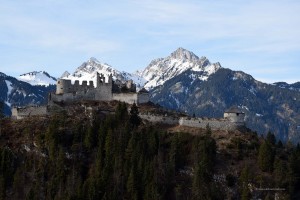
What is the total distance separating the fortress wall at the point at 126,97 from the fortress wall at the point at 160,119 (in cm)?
1207

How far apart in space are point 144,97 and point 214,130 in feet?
95.8

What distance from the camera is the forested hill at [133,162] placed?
6183 inches

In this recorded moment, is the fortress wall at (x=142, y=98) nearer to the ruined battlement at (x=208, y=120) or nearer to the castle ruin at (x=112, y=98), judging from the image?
the castle ruin at (x=112, y=98)

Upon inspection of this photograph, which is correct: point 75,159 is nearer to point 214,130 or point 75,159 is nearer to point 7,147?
point 7,147


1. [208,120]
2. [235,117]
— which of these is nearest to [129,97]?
[208,120]

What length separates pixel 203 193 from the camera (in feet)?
511

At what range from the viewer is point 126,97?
192 metres

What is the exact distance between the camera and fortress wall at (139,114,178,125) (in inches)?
7074

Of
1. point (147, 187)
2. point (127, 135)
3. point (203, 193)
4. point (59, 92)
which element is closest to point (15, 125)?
point (59, 92)

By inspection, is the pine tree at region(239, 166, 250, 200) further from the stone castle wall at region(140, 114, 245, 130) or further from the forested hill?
the stone castle wall at region(140, 114, 245, 130)

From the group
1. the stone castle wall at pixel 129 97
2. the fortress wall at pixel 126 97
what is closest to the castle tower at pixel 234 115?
the stone castle wall at pixel 129 97

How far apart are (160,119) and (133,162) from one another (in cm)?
2177

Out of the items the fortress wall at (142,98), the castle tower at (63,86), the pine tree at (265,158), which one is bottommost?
the pine tree at (265,158)

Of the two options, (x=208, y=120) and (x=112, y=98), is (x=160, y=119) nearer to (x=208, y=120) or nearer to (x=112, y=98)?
(x=208, y=120)
